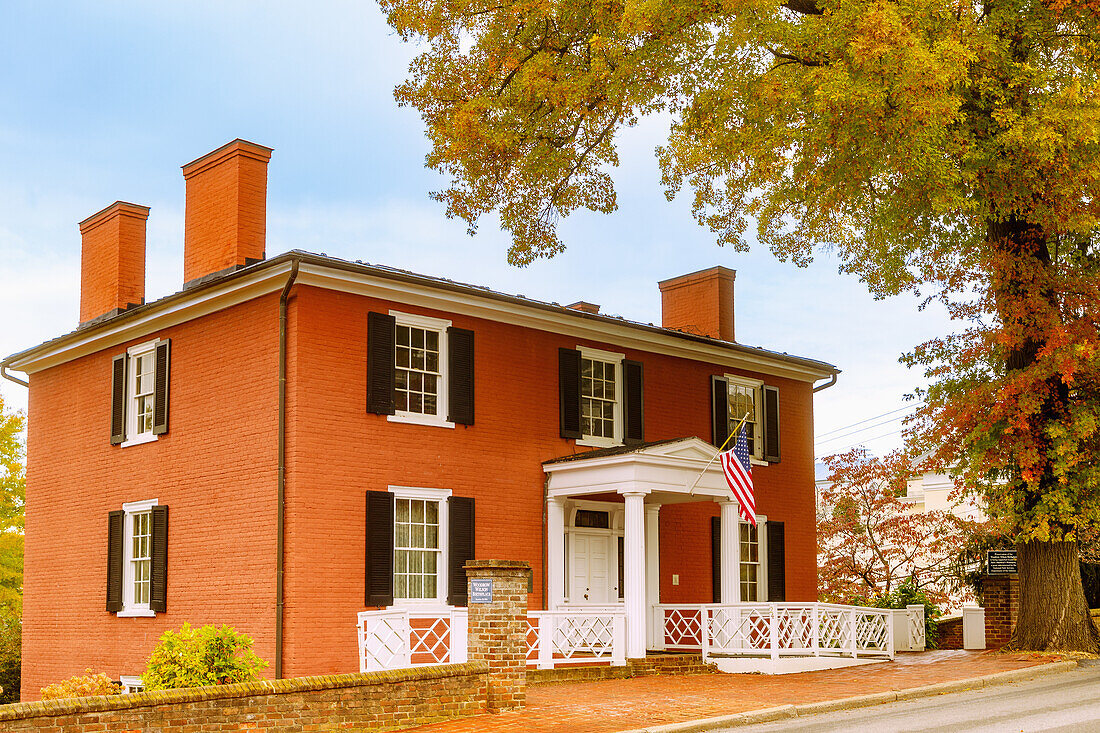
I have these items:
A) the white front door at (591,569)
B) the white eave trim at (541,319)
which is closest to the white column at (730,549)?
the white front door at (591,569)

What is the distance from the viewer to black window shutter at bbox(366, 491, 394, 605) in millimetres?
17562

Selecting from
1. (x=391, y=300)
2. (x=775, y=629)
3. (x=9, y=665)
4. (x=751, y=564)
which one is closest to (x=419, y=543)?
(x=391, y=300)

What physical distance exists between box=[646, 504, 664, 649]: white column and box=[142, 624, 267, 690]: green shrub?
969 centimetres

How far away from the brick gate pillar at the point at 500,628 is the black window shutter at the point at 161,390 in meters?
7.97

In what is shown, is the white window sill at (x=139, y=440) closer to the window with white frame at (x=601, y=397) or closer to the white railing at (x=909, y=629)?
the window with white frame at (x=601, y=397)

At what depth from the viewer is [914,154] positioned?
1652 cm

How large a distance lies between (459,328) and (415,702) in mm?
7592

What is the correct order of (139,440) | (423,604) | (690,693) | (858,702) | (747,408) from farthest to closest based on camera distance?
1. (747,408)
2. (139,440)
3. (423,604)
4. (690,693)
5. (858,702)

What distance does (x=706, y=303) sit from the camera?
1040 inches

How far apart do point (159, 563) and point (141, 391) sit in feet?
10.3

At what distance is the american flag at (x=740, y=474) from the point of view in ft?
63.6

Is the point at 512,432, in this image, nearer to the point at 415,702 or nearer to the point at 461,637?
the point at 461,637

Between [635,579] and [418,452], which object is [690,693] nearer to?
[635,579]

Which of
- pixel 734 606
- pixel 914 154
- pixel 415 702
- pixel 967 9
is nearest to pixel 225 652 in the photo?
pixel 415 702
